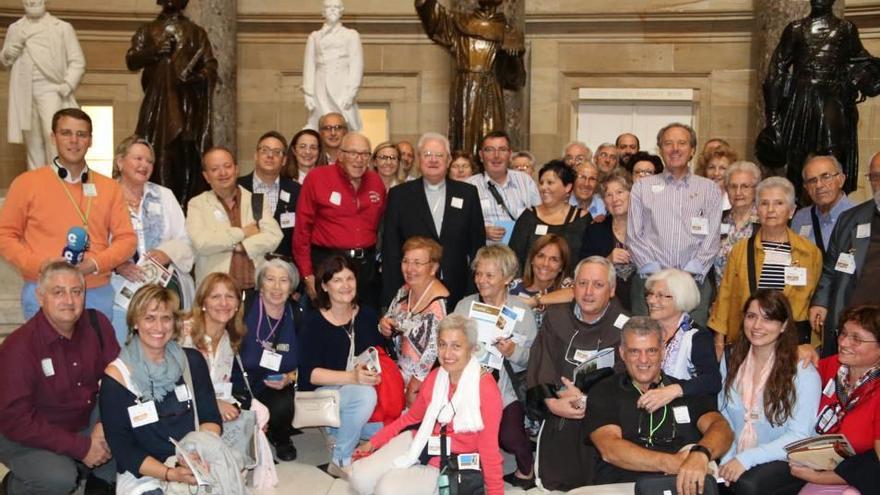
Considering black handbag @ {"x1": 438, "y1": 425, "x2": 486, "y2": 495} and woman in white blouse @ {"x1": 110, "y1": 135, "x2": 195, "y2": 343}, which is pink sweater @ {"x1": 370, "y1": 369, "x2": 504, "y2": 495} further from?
woman in white blouse @ {"x1": 110, "y1": 135, "x2": 195, "y2": 343}

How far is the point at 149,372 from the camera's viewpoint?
4.70m

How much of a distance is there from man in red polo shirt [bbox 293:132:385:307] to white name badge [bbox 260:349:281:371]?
79 centimetres

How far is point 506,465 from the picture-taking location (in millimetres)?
6059

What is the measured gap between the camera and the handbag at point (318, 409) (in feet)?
18.5

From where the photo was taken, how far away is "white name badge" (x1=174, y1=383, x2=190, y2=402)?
4.80 metres

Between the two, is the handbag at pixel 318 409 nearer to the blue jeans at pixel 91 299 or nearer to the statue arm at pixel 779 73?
the blue jeans at pixel 91 299

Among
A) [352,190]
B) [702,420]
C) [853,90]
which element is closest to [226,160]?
[352,190]

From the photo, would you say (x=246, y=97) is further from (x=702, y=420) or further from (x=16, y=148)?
(x=702, y=420)

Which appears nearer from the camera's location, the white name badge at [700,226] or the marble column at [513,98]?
the white name badge at [700,226]

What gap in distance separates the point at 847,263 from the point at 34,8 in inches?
324

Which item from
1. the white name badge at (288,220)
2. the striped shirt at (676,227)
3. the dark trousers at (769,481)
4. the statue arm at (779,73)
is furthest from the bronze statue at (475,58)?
the dark trousers at (769,481)

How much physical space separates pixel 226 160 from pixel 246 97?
8636 millimetres

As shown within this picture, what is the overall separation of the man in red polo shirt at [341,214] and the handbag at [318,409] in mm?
1064

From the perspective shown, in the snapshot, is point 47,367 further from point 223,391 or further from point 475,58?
point 475,58
